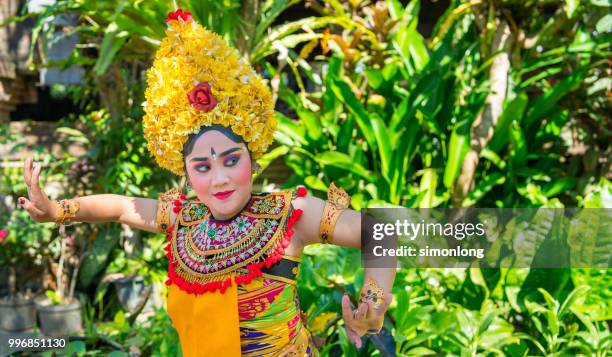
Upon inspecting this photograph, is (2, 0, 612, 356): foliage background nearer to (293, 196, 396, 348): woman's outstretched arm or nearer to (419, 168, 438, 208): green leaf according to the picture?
(419, 168, 438, 208): green leaf

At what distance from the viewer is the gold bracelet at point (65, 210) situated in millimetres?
1414

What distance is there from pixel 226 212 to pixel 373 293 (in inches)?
16.5

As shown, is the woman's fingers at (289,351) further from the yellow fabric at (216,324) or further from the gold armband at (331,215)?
the gold armband at (331,215)

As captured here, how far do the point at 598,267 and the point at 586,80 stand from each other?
2177mm

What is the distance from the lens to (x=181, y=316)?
4.49ft

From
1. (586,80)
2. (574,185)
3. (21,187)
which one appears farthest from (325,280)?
(586,80)

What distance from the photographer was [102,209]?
59.4 inches

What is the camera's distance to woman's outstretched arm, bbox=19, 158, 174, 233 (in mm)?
1358

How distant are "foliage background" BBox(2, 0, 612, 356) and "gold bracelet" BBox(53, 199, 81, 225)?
2.93ft

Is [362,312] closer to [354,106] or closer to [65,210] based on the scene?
[65,210]

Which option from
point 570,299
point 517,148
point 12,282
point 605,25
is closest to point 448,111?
point 517,148

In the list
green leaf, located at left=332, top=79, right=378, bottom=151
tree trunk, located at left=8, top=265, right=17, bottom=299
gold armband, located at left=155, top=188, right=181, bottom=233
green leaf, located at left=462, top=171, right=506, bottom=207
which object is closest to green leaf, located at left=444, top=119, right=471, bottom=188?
green leaf, located at left=462, top=171, right=506, bottom=207

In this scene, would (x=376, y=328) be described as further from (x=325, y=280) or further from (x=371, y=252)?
(x=325, y=280)

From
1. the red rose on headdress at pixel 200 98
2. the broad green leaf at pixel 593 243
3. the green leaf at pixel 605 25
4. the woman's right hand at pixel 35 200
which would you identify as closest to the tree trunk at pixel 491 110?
the green leaf at pixel 605 25
